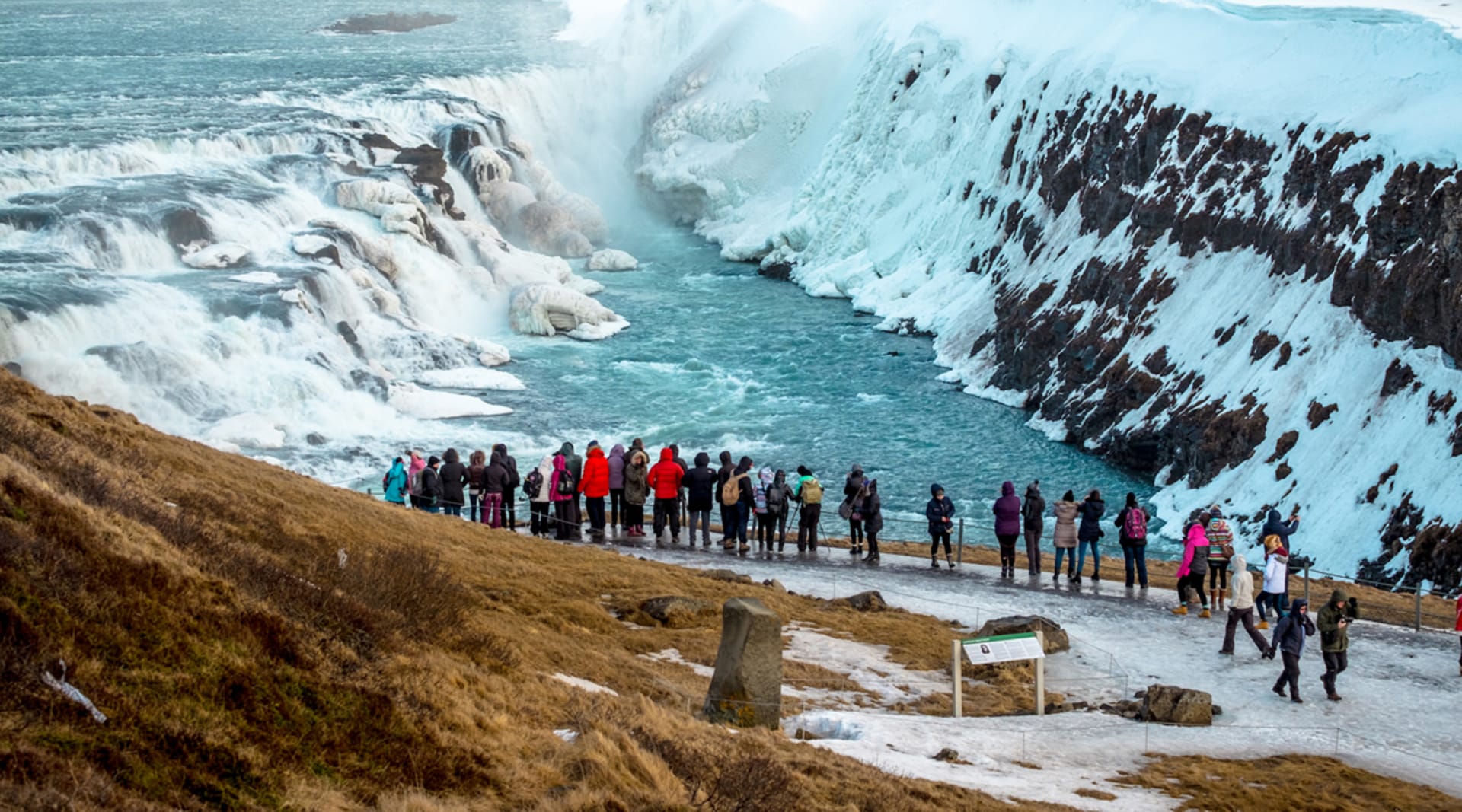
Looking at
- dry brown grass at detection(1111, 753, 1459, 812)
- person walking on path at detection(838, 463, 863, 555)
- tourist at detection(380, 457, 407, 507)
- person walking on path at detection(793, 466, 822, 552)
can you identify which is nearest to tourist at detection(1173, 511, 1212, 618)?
person walking on path at detection(838, 463, 863, 555)

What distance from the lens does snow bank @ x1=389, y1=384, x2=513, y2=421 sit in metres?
40.6

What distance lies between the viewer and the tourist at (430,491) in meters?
24.0

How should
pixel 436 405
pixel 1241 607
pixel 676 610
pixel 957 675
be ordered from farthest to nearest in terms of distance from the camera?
pixel 436 405 < pixel 1241 607 < pixel 676 610 < pixel 957 675

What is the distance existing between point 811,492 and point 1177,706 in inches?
368

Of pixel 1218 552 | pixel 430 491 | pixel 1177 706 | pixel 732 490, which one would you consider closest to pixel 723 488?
pixel 732 490

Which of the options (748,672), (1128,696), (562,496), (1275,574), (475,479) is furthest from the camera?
(562,496)

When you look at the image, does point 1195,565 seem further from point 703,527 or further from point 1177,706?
point 703,527

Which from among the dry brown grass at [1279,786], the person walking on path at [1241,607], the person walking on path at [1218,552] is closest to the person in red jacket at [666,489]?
the person walking on path at [1218,552]

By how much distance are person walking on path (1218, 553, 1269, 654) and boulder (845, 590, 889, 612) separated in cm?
461

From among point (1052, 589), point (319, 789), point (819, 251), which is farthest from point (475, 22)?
point (319, 789)

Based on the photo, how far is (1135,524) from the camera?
2250 cm

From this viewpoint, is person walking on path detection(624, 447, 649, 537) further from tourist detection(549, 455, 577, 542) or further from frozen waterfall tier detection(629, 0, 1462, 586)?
frozen waterfall tier detection(629, 0, 1462, 586)

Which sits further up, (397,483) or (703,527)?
(397,483)

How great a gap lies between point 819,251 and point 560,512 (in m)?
39.1
